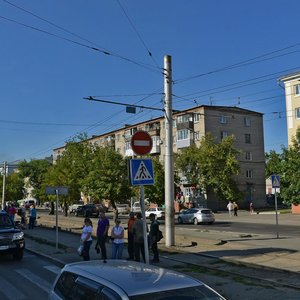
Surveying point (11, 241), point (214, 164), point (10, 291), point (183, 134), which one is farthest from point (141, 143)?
point (183, 134)

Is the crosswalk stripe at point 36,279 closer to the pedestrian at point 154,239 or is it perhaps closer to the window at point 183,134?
the pedestrian at point 154,239

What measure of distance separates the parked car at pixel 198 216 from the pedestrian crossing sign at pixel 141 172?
29.8 metres

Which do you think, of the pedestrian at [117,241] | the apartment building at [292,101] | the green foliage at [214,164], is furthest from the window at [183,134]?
the pedestrian at [117,241]

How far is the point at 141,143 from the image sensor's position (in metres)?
9.95

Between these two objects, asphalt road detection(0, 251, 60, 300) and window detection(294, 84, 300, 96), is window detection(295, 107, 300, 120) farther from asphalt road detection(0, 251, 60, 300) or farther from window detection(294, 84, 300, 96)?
asphalt road detection(0, 251, 60, 300)

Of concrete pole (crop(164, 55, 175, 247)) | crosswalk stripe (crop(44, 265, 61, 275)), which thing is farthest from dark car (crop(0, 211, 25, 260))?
concrete pole (crop(164, 55, 175, 247))

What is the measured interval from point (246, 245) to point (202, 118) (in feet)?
157

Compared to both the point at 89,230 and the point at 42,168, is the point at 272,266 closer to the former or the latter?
the point at 89,230

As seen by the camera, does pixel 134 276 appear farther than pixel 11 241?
No

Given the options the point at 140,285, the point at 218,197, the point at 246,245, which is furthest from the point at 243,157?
the point at 140,285

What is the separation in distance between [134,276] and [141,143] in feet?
18.6

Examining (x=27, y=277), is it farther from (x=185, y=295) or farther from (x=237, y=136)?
(x=237, y=136)

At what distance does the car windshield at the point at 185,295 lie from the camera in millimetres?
3953

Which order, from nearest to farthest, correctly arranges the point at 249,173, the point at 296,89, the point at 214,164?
1. the point at 296,89
2. the point at 214,164
3. the point at 249,173
